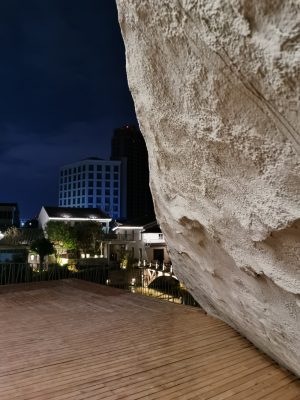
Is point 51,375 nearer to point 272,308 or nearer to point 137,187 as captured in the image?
point 272,308

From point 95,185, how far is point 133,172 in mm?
17243

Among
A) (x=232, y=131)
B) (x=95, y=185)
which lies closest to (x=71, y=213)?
(x=232, y=131)

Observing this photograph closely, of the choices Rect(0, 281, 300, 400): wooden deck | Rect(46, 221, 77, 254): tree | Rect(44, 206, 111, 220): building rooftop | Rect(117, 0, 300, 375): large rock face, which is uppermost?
Rect(44, 206, 111, 220): building rooftop

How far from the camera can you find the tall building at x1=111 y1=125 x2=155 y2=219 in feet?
251

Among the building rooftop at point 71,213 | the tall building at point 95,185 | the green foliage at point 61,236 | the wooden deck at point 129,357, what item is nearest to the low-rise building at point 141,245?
the green foliage at point 61,236

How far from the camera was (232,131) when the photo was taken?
2.13 metres

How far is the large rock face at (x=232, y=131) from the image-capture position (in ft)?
5.56

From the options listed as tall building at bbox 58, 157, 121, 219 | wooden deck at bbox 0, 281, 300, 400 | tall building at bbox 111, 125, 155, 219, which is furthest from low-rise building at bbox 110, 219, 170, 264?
tall building at bbox 111, 125, 155, 219

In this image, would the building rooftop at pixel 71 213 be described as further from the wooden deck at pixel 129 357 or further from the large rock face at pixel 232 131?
the large rock face at pixel 232 131

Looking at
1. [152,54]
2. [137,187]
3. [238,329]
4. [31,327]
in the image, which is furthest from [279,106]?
[137,187]

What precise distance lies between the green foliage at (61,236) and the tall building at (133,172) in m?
44.5

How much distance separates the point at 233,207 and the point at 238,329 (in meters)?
3.07

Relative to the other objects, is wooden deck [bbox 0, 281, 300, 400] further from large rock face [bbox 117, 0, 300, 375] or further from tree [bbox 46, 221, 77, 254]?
tree [bbox 46, 221, 77, 254]

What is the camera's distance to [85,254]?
2595cm
